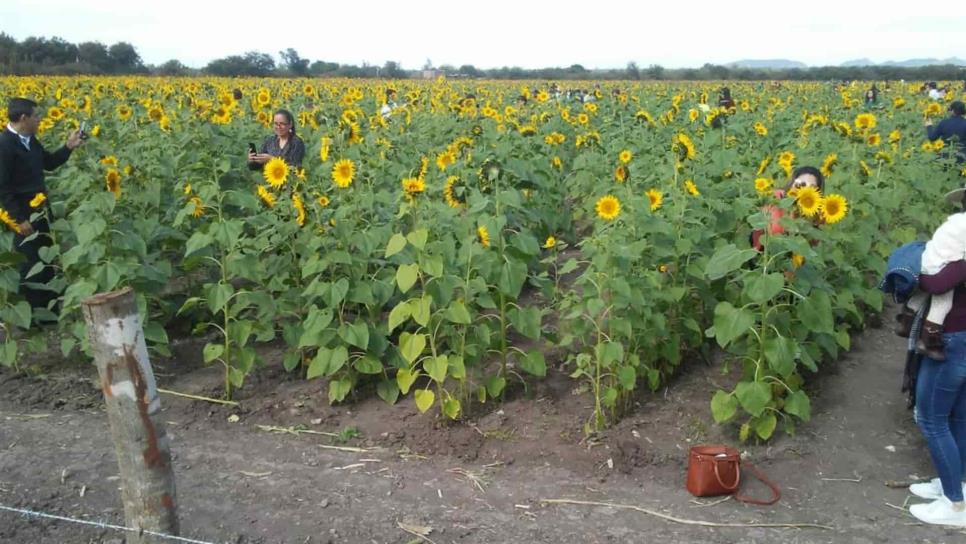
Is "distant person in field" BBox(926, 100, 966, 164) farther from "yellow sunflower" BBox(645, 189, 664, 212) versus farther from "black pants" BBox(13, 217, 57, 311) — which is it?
"black pants" BBox(13, 217, 57, 311)

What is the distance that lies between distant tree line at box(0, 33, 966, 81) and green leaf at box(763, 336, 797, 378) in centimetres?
3414

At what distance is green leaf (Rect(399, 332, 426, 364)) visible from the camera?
459cm

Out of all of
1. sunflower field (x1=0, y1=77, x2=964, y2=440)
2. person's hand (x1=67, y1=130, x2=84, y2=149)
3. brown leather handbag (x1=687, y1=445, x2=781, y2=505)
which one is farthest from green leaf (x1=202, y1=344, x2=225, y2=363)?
brown leather handbag (x1=687, y1=445, x2=781, y2=505)

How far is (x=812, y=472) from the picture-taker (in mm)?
4320

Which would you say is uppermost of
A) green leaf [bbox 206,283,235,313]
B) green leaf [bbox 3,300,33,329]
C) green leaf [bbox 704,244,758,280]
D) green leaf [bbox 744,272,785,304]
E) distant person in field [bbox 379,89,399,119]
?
distant person in field [bbox 379,89,399,119]

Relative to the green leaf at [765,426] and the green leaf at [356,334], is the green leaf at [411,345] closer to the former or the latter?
the green leaf at [356,334]

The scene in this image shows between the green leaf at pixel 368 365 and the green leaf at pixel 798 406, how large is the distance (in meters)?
2.20

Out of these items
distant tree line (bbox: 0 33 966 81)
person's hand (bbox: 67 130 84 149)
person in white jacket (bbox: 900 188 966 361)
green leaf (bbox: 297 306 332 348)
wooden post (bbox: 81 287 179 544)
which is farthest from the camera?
distant tree line (bbox: 0 33 966 81)

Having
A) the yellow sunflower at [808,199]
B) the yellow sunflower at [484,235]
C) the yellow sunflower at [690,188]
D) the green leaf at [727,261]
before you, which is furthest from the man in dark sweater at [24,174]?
the yellow sunflower at [808,199]

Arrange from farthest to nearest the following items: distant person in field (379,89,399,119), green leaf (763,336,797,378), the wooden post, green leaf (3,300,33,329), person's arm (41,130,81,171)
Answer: distant person in field (379,89,399,119) → person's arm (41,130,81,171) → green leaf (3,300,33,329) → green leaf (763,336,797,378) → the wooden post

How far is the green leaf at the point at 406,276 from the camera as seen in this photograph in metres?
4.40

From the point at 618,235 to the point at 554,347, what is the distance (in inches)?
53.2

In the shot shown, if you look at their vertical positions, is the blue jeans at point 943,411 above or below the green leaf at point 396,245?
below

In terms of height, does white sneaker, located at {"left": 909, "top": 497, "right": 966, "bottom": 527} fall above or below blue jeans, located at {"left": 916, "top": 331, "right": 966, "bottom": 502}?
below
